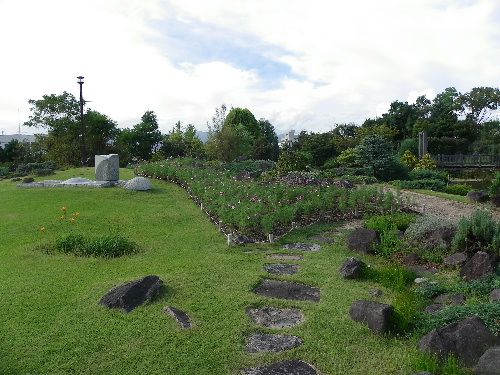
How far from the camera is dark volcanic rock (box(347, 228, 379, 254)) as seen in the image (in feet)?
26.7

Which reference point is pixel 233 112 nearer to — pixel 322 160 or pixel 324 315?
pixel 322 160

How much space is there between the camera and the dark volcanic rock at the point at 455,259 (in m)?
7.09

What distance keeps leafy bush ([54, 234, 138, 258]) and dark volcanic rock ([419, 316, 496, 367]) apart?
5.32 m

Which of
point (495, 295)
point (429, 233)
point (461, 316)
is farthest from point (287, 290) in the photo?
point (429, 233)

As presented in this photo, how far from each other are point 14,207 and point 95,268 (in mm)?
6539

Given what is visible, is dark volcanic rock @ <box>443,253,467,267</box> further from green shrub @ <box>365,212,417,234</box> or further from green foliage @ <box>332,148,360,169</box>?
green foliage @ <box>332,148,360,169</box>

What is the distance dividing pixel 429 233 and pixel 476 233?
1001 mm

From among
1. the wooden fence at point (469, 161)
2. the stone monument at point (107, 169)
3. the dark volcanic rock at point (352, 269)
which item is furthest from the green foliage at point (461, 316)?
the wooden fence at point (469, 161)

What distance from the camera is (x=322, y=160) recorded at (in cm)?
2777

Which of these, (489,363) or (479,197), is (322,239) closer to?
(489,363)

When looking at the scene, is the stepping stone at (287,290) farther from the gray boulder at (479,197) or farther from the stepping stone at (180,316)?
the gray boulder at (479,197)

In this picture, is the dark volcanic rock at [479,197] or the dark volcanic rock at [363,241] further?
the dark volcanic rock at [479,197]

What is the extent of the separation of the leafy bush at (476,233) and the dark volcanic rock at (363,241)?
1.29 meters

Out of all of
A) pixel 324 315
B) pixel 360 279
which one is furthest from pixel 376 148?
pixel 324 315
